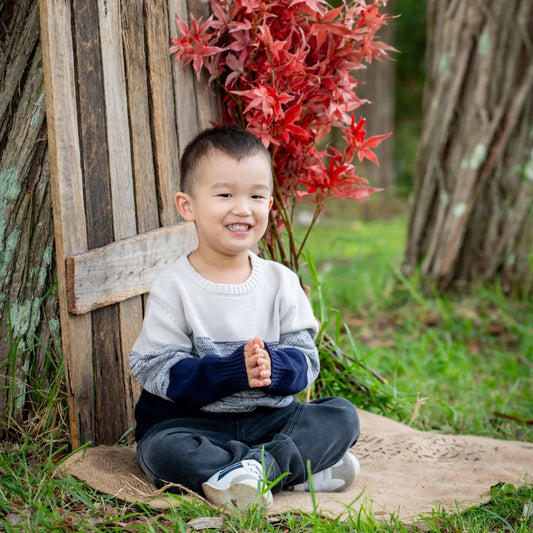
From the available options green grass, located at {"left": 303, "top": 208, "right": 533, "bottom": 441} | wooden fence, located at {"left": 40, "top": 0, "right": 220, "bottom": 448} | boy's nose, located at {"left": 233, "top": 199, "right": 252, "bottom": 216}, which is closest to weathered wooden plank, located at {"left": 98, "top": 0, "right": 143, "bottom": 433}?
wooden fence, located at {"left": 40, "top": 0, "right": 220, "bottom": 448}

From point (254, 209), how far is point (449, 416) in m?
1.80

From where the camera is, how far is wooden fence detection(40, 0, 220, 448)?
238cm

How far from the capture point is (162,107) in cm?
275

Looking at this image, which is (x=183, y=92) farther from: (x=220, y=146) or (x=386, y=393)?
(x=386, y=393)

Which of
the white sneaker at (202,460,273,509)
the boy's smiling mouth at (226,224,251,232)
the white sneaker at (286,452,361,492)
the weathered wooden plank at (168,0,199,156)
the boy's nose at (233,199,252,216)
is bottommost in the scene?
the white sneaker at (286,452,361,492)

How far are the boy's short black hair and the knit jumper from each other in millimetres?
332

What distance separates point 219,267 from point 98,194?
21.0 inches

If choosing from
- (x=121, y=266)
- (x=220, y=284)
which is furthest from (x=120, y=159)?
(x=220, y=284)

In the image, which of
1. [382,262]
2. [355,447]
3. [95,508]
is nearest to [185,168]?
[95,508]

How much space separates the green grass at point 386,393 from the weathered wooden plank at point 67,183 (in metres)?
0.17

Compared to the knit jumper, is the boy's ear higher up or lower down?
higher up

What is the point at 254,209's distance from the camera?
2.38 metres

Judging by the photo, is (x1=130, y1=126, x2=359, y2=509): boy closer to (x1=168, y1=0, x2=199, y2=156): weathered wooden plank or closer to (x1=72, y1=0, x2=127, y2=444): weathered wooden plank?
(x1=72, y1=0, x2=127, y2=444): weathered wooden plank

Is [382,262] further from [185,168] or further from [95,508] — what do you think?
[95,508]
